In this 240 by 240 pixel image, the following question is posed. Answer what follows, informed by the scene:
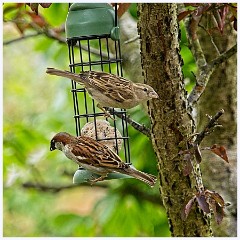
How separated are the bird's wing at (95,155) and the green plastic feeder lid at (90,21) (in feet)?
1.41

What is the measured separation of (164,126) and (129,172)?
0.29m

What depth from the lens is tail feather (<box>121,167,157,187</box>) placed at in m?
2.55

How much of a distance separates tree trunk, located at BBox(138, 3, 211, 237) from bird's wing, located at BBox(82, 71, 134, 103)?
13 centimetres

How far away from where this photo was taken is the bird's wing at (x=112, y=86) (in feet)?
8.80

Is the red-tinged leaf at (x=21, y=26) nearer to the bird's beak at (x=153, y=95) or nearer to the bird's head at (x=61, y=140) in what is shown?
the bird's head at (x=61, y=140)

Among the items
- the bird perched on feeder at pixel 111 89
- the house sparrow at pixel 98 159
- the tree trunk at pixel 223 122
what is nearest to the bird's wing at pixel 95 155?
the house sparrow at pixel 98 159

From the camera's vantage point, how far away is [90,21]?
2805 millimetres

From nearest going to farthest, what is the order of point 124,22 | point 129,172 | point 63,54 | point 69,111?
point 129,172 < point 124,22 < point 63,54 < point 69,111

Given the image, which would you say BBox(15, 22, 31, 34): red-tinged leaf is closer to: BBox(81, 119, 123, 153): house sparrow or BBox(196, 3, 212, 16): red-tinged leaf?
BBox(81, 119, 123, 153): house sparrow

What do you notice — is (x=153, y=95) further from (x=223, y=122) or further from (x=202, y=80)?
(x=223, y=122)

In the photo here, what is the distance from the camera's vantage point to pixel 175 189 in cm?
291

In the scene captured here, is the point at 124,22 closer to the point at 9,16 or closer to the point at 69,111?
the point at 9,16

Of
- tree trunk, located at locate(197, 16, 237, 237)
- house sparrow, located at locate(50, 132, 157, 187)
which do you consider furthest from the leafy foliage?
house sparrow, located at locate(50, 132, 157, 187)

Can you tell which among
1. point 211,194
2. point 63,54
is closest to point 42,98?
point 63,54
